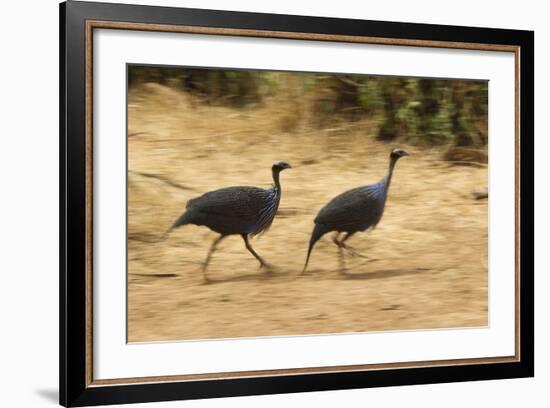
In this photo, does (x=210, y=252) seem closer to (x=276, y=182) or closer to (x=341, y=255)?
(x=276, y=182)

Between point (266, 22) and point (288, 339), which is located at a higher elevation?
point (266, 22)

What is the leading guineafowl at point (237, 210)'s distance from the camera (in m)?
2.91

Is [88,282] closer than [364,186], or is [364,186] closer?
[88,282]

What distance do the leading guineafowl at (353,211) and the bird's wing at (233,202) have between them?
20 centimetres

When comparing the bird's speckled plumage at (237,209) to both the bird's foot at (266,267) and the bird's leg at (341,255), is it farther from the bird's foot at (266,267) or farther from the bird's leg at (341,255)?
the bird's leg at (341,255)

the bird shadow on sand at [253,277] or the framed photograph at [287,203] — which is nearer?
the framed photograph at [287,203]

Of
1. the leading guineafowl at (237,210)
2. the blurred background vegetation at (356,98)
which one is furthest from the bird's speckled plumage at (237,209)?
the blurred background vegetation at (356,98)

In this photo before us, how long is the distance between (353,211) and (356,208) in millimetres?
13

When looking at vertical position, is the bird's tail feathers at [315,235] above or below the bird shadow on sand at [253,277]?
above

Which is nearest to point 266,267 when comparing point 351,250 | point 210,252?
point 210,252

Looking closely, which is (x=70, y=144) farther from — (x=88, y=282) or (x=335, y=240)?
(x=335, y=240)

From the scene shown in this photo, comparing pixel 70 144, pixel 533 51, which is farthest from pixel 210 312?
pixel 533 51

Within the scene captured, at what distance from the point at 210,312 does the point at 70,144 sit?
64 cm

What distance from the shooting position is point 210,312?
2898 mm
